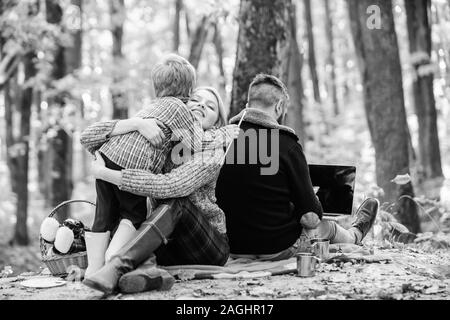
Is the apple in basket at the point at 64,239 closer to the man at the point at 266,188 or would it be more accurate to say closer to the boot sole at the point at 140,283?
the boot sole at the point at 140,283

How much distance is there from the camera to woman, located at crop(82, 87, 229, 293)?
12.2ft

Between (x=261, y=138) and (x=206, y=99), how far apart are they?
1.70 feet

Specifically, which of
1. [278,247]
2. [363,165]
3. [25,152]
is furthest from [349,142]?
[278,247]

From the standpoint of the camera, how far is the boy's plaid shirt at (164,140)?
4047 mm

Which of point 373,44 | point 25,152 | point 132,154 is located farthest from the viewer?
point 25,152

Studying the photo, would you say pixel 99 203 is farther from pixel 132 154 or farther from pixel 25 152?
pixel 25 152

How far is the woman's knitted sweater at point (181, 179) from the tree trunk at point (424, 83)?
8.42m

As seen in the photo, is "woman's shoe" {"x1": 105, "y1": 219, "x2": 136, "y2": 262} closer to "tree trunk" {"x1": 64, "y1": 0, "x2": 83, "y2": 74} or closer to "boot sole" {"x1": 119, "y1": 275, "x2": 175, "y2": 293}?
"boot sole" {"x1": 119, "y1": 275, "x2": 175, "y2": 293}

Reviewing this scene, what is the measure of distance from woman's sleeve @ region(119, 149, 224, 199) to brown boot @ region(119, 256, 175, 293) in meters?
0.48

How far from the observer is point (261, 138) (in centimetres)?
446

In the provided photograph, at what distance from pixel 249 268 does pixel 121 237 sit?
103cm

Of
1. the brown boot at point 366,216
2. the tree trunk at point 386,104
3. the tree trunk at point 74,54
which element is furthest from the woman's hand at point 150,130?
the tree trunk at point 74,54

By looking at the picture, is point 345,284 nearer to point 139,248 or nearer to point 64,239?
point 139,248

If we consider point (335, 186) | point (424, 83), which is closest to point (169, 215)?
point (335, 186)
